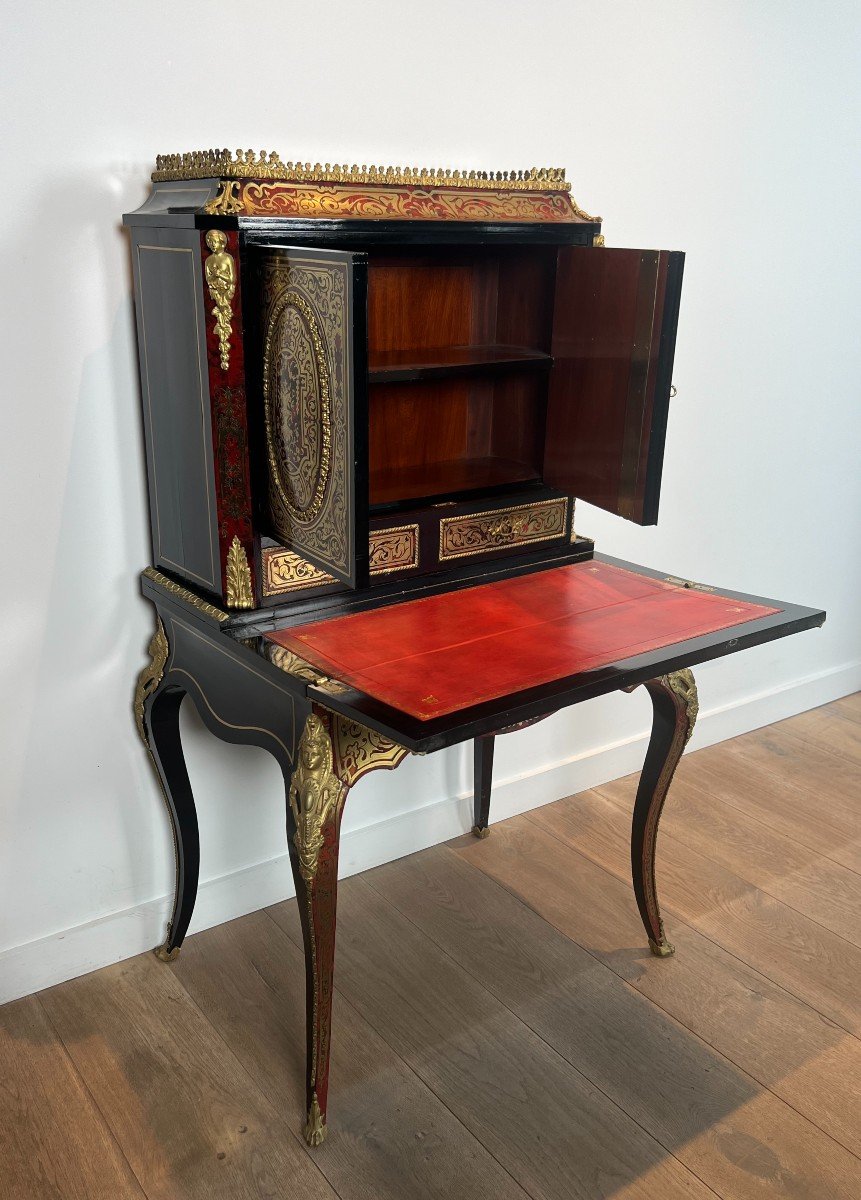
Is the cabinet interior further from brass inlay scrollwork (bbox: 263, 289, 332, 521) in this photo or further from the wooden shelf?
brass inlay scrollwork (bbox: 263, 289, 332, 521)

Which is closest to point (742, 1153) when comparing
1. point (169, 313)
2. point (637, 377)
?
point (637, 377)

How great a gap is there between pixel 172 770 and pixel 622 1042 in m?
1.04

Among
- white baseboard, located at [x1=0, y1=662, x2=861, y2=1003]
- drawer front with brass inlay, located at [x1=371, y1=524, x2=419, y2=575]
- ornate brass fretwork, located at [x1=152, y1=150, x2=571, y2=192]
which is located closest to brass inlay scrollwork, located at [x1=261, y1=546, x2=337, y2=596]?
drawer front with brass inlay, located at [x1=371, y1=524, x2=419, y2=575]

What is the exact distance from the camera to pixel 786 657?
11.4 feet

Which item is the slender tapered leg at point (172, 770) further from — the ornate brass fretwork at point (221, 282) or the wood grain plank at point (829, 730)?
the wood grain plank at point (829, 730)

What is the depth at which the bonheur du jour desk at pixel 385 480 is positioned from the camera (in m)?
1.64

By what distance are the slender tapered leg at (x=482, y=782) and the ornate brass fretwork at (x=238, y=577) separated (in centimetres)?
98

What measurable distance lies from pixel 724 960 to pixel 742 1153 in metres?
0.53

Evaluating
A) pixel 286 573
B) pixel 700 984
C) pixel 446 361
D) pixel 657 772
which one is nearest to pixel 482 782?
pixel 657 772

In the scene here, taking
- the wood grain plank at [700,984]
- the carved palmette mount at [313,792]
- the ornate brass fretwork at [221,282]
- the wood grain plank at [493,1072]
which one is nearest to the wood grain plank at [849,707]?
the wood grain plank at [700,984]

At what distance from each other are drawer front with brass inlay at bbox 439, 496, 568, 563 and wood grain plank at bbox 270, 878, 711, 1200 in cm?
90

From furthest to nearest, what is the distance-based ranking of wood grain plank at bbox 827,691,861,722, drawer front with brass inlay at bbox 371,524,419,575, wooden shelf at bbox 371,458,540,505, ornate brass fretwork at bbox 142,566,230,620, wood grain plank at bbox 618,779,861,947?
wood grain plank at bbox 827,691,861,722 < wood grain plank at bbox 618,779,861,947 < wooden shelf at bbox 371,458,540,505 < drawer front with brass inlay at bbox 371,524,419,575 < ornate brass fretwork at bbox 142,566,230,620

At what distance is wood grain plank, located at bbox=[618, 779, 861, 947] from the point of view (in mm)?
2504

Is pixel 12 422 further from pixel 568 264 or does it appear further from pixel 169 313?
pixel 568 264
